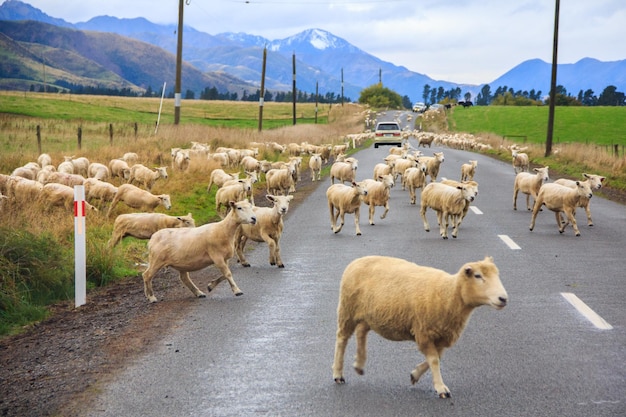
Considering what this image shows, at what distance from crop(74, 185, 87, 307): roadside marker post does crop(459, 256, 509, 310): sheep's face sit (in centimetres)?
579

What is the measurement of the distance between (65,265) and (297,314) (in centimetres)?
394

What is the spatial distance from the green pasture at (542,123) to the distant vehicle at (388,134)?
22.0 m

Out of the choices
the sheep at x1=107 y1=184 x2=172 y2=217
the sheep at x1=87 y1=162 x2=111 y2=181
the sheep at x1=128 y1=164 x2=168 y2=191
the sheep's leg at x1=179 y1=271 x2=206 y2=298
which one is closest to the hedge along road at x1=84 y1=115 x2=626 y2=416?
the sheep's leg at x1=179 y1=271 x2=206 y2=298

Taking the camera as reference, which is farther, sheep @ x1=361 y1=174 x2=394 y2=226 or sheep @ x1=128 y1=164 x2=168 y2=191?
sheep @ x1=128 y1=164 x2=168 y2=191

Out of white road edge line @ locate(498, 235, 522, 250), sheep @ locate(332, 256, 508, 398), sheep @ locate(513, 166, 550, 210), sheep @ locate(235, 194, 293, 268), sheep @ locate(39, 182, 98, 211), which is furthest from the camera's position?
sheep @ locate(513, 166, 550, 210)

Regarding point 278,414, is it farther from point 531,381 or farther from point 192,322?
point 192,322

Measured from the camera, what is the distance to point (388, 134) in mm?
53156

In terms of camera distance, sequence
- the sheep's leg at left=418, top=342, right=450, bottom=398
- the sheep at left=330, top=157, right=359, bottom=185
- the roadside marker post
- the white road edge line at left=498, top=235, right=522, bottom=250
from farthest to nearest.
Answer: the sheep at left=330, top=157, right=359, bottom=185 < the white road edge line at left=498, top=235, right=522, bottom=250 < the roadside marker post < the sheep's leg at left=418, top=342, right=450, bottom=398

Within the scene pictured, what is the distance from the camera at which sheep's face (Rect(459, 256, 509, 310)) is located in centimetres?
566

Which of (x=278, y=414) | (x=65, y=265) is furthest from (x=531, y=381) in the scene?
(x=65, y=265)

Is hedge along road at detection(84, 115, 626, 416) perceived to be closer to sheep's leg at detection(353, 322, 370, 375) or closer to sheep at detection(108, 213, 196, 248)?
sheep's leg at detection(353, 322, 370, 375)

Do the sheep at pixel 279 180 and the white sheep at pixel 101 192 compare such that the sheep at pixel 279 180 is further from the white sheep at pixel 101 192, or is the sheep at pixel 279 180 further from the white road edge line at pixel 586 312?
the white road edge line at pixel 586 312

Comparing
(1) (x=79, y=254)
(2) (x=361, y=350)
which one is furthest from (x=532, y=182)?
(2) (x=361, y=350)

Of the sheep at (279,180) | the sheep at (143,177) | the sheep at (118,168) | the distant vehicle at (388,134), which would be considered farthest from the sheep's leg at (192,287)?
the distant vehicle at (388,134)
